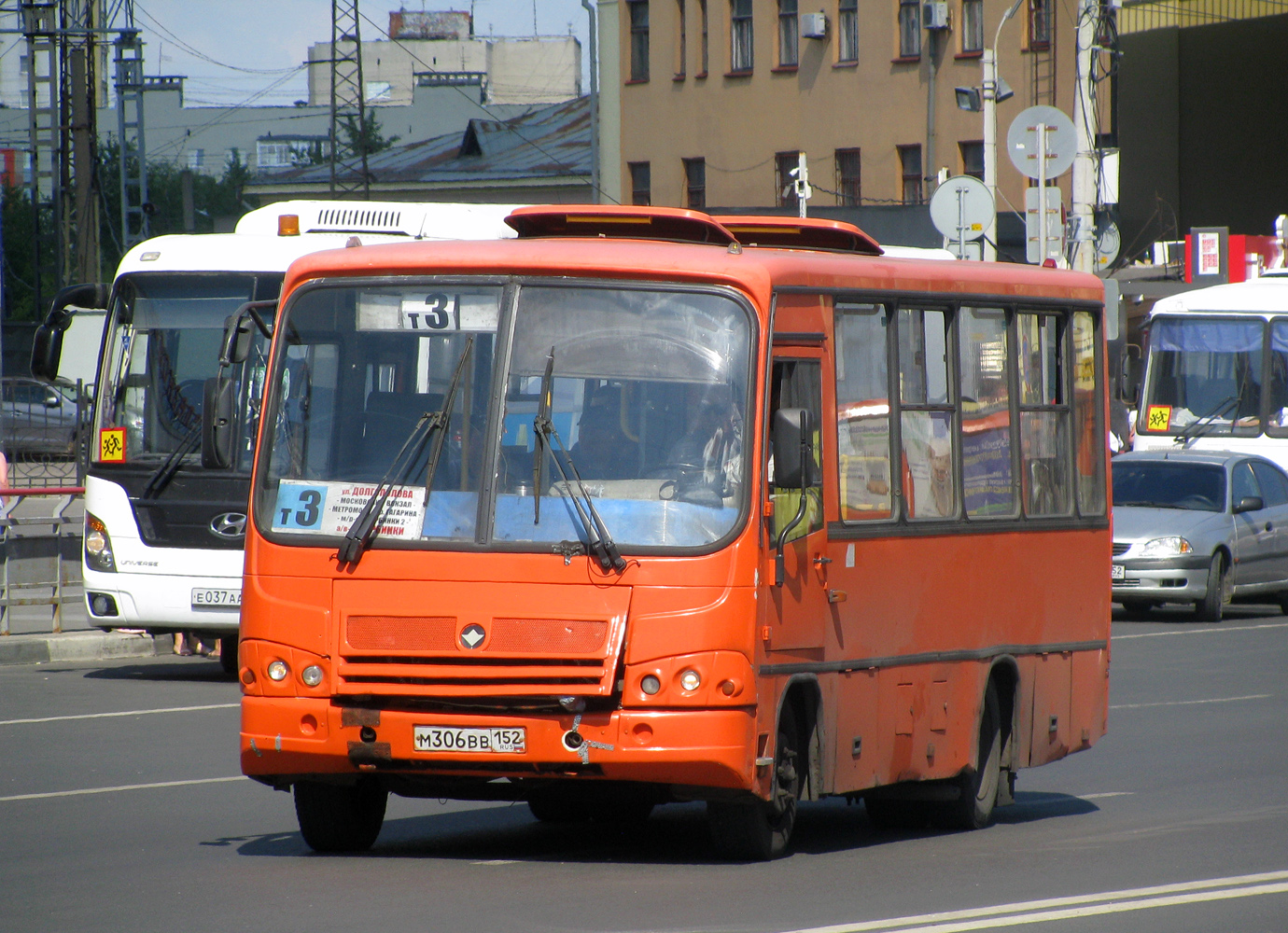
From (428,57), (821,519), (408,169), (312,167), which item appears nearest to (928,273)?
(821,519)

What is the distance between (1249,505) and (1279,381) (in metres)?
5.86

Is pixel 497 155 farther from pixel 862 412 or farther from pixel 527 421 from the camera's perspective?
pixel 527 421

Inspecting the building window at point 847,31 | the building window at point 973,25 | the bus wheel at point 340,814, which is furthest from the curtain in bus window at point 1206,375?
the building window at point 847,31

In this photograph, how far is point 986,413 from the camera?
9773mm

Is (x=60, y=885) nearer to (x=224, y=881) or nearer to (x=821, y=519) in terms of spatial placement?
(x=224, y=881)

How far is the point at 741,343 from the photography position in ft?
26.7

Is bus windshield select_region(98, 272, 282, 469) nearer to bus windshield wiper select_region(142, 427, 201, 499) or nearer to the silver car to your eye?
bus windshield wiper select_region(142, 427, 201, 499)

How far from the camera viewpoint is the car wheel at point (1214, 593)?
70.6 feet

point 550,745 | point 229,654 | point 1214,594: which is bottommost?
point 229,654

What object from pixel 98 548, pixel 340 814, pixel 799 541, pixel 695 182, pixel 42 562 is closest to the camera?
pixel 799 541

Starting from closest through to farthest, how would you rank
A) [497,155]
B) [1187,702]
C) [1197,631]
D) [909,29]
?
[1187,702] → [1197,631] → [909,29] → [497,155]

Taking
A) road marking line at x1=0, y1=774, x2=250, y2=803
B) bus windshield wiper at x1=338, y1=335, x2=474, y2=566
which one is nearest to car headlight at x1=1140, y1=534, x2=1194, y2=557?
road marking line at x1=0, y1=774, x2=250, y2=803

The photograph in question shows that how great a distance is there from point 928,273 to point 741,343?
5.35 ft

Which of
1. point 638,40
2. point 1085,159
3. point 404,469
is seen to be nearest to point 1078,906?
point 404,469
